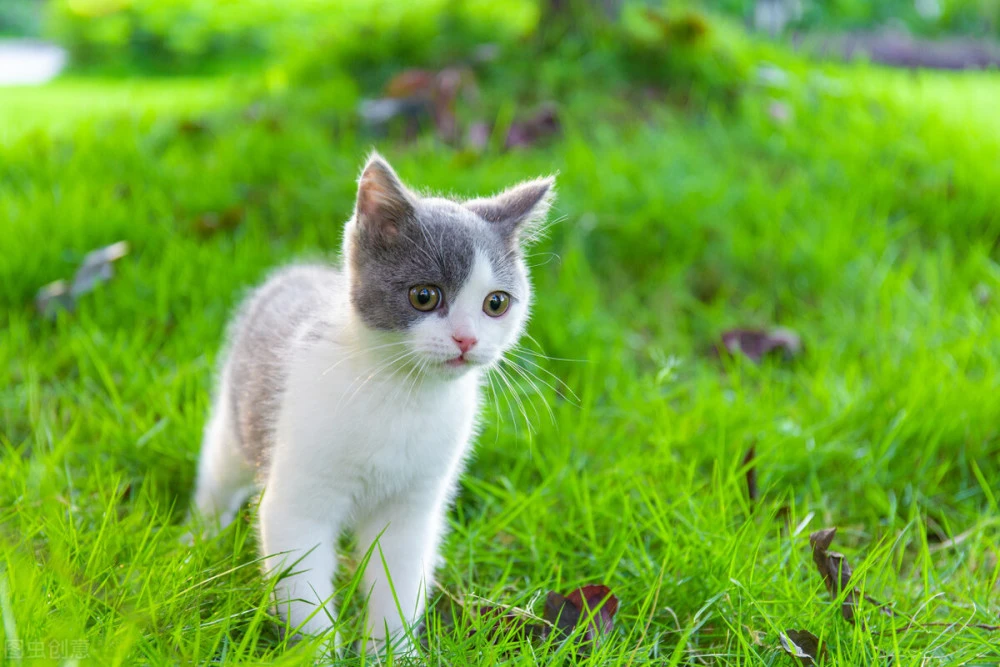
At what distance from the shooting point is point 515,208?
207cm

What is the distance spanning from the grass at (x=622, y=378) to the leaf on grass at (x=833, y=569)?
2.1 inches

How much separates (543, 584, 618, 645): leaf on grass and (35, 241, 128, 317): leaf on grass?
2.11 m

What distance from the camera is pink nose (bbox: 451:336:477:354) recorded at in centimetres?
179

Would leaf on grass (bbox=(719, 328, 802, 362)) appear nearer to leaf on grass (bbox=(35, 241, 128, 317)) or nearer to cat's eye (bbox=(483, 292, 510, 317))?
cat's eye (bbox=(483, 292, 510, 317))

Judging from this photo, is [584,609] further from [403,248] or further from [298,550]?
[403,248]

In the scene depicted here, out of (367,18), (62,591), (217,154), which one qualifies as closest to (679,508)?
(62,591)

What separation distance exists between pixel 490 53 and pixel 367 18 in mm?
1427

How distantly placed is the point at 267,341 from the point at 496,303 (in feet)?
2.31

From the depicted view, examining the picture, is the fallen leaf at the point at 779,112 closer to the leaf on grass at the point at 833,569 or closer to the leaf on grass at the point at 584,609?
the leaf on grass at the point at 833,569

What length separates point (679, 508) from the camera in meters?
2.26

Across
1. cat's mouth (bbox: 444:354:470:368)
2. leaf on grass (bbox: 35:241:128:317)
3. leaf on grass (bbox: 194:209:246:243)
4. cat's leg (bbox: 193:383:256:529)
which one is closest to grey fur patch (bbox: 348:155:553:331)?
cat's mouth (bbox: 444:354:470:368)

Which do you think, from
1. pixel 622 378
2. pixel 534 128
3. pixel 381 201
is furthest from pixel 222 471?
pixel 534 128

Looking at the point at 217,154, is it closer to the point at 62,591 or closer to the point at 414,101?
the point at 414,101

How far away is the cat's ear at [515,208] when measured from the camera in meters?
2.06
